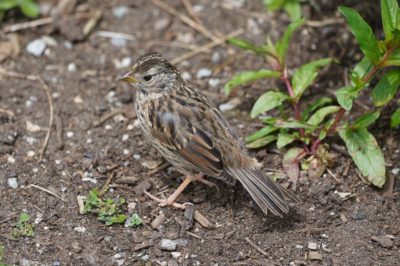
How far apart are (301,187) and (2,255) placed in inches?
102

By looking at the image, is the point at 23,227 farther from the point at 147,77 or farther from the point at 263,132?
the point at 263,132

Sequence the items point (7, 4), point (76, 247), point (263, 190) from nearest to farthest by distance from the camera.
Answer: point (76, 247) < point (263, 190) < point (7, 4)

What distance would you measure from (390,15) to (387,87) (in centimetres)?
73

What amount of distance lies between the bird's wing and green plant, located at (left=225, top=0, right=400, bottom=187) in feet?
1.72

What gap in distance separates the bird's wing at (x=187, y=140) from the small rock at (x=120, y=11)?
245cm

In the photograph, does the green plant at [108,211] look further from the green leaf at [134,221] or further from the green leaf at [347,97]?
the green leaf at [347,97]

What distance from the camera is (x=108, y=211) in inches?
222

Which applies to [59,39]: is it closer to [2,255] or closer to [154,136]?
[154,136]

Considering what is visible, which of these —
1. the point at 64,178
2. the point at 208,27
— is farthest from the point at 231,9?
the point at 64,178

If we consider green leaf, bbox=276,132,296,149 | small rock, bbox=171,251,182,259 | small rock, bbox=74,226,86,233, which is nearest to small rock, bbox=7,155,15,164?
small rock, bbox=74,226,86,233

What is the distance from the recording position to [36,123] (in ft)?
21.8

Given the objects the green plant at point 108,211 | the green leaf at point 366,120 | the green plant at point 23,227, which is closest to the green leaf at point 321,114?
the green leaf at point 366,120

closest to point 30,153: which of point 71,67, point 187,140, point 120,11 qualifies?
point 71,67

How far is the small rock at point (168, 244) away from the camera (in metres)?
5.41
